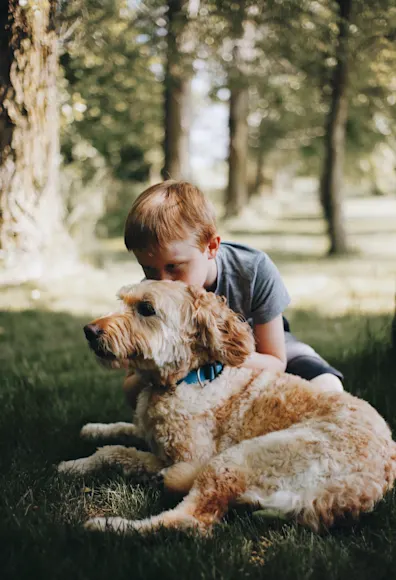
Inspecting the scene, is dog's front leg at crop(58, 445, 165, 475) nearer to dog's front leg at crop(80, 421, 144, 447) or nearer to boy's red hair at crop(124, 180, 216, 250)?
dog's front leg at crop(80, 421, 144, 447)

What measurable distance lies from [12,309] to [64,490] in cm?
477

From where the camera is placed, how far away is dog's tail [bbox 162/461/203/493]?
2775mm

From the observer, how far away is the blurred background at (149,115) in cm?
669

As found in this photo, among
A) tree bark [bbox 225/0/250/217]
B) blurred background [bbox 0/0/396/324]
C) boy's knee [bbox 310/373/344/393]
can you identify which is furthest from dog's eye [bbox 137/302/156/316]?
tree bark [bbox 225/0/250/217]

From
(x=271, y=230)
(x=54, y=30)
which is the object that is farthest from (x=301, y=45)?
(x=271, y=230)

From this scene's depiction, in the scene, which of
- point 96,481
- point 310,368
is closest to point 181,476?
point 96,481

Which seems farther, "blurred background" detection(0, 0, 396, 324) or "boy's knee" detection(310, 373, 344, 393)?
"blurred background" detection(0, 0, 396, 324)

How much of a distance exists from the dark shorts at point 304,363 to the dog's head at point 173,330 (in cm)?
94

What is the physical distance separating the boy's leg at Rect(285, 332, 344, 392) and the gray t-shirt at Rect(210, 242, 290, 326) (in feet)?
1.55

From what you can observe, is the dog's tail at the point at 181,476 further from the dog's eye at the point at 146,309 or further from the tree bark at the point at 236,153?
the tree bark at the point at 236,153

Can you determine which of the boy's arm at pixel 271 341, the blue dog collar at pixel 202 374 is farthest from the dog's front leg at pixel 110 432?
the boy's arm at pixel 271 341

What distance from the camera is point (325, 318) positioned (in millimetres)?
7543

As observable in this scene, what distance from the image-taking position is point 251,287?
11.7 ft

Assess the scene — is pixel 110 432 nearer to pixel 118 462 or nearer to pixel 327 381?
pixel 118 462
